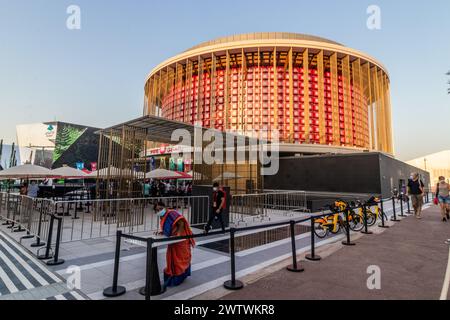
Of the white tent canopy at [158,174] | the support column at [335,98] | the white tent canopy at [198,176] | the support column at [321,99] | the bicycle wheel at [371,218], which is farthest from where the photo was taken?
the support column at [335,98]

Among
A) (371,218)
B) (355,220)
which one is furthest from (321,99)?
(355,220)

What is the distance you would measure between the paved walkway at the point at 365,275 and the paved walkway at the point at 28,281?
297cm

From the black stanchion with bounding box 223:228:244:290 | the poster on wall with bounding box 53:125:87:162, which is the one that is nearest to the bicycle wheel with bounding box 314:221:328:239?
the black stanchion with bounding box 223:228:244:290

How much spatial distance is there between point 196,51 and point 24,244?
51233mm

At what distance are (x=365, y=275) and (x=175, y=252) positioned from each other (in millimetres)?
3850

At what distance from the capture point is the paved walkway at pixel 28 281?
13.3ft

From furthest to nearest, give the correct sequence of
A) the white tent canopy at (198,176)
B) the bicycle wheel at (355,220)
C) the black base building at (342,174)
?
the black base building at (342,174)
the white tent canopy at (198,176)
the bicycle wheel at (355,220)

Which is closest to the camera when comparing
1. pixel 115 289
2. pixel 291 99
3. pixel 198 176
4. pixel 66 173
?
pixel 115 289

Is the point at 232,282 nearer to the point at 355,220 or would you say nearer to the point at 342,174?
the point at 355,220

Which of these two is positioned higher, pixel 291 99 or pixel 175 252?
pixel 291 99

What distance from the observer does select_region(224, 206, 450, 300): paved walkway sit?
13.5ft

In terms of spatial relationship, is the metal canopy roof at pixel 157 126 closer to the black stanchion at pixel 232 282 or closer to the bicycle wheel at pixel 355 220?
the black stanchion at pixel 232 282

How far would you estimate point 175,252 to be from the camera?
465 centimetres

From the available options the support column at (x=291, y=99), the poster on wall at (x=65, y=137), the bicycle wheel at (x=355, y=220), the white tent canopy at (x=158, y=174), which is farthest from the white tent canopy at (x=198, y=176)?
the poster on wall at (x=65, y=137)
